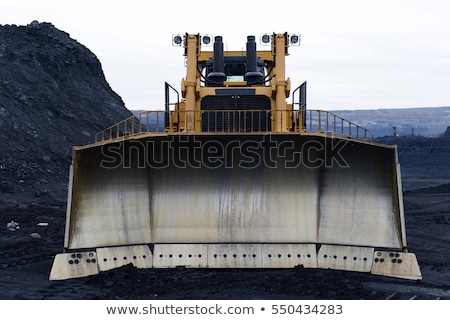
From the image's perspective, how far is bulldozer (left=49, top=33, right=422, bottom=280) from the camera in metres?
10.9

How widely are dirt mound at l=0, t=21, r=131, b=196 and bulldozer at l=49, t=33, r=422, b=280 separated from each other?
13.9m

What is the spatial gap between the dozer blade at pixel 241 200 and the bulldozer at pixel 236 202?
0.05 feet

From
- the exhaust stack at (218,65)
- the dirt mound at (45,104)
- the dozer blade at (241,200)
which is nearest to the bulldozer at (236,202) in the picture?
the dozer blade at (241,200)

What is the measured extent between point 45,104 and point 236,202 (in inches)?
952

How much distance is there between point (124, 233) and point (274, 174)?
8.09 feet

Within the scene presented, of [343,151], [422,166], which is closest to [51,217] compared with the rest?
[343,151]

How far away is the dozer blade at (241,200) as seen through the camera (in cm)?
1099

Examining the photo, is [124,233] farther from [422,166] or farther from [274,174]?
[422,166]

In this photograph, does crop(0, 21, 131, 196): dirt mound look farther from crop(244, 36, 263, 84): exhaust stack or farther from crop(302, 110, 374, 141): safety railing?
crop(302, 110, 374, 141): safety railing

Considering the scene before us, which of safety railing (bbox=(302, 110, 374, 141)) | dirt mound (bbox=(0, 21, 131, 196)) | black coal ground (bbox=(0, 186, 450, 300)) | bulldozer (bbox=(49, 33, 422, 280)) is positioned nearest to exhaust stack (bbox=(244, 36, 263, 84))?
safety railing (bbox=(302, 110, 374, 141))

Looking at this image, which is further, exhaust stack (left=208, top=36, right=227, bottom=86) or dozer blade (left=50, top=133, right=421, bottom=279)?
exhaust stack (left=208, top=36, right=227, bottom=86)

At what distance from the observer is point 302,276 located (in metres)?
10.3

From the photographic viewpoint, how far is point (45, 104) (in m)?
33.9

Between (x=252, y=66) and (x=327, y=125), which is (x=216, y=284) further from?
(x=252, y=66)
